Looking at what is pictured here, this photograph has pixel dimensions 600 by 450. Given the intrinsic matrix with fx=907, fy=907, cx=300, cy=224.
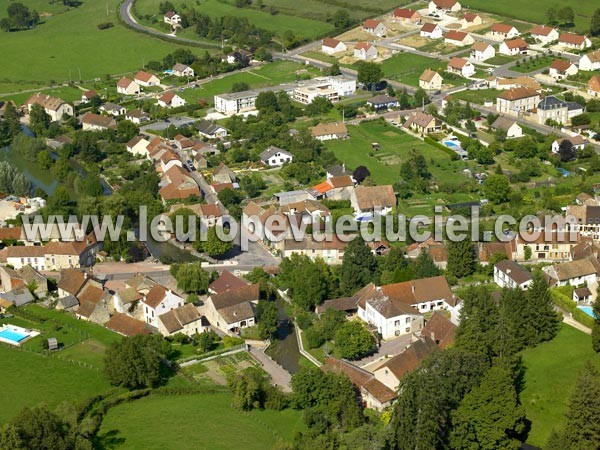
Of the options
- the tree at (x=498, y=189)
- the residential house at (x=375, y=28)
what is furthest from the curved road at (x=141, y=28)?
the tree at (x=498, y=189)

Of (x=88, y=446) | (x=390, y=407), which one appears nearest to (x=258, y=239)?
(x=390, y=407)

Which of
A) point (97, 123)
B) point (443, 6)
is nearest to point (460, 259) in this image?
point (97, 123)

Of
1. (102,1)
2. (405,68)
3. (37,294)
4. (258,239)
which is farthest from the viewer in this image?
(102,1)

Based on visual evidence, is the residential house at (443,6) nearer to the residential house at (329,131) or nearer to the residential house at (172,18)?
the residential house at (172,18)

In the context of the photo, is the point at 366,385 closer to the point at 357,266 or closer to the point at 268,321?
the point at 268,321

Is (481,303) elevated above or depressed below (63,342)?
above

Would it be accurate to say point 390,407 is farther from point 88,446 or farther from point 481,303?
point 88,446

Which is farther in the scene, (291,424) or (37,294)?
(37,294)
